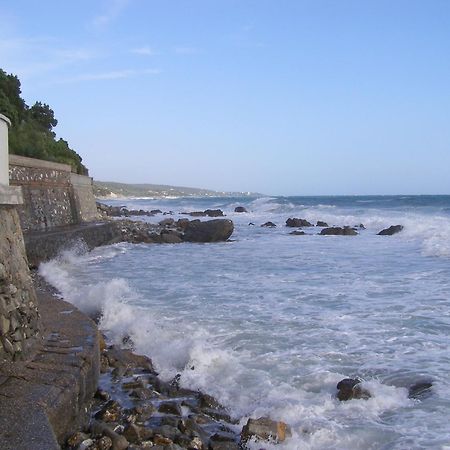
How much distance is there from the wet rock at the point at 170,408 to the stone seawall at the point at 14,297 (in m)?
1.25

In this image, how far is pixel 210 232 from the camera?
73.9 ft

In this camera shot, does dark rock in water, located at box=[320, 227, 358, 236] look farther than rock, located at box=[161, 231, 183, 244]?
Yes

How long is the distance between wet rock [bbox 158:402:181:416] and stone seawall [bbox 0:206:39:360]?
1246 millimetres

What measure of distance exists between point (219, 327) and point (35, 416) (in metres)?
4.38

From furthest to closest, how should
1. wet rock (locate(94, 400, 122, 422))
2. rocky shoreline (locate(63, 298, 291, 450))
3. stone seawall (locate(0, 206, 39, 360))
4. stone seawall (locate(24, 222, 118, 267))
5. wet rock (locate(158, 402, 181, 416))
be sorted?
stone seawall (locate(24, 222, 118, 267))
wet rock (locate(158, 402, 181, 416))
wet rock (locate(94, 400, 122, 422))
stone seawall (locate(0, 206, 39, 360))
rocky shoreline (locate(63, 298, 291, 450))

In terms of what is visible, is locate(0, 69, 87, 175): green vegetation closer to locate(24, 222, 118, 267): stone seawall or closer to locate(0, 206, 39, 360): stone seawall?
locate(24, 222, 118, 267): stone seawall

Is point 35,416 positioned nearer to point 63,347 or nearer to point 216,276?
point 63,347

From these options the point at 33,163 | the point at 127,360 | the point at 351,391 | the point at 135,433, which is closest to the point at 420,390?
the point at 351,391

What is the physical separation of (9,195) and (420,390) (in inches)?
160

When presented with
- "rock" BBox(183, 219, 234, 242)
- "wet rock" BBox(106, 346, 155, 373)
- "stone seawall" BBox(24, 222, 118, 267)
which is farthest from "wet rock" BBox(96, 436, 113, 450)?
"rock" BBox(183, 219, 234, 242)

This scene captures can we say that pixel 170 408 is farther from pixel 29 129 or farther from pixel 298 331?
pixel 29 129

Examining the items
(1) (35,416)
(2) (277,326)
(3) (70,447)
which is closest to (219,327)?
(2) (277,326)

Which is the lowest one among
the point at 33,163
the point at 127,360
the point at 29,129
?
the point at 127,360

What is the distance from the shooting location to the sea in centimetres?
498
